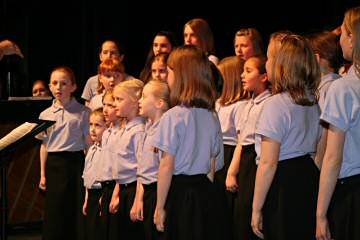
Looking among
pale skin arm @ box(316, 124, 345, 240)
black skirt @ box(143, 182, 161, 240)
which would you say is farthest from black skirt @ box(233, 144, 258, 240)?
pale skin arm @ box(316, 124, 345, 240)

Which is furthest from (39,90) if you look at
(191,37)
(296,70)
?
(296,70)

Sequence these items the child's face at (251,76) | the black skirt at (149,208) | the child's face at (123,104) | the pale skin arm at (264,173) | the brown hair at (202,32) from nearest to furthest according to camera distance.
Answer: the pale skin arm at (264,173), the black skirt at (149,208), the child's face at (251,76), the child's face at (123,104), the brown hair at (202,32)

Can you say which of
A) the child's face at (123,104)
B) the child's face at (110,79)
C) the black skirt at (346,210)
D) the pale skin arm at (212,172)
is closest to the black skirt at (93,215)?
the child's face at (123,104)

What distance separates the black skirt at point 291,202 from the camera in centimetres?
377

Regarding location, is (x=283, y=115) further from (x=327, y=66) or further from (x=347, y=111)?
(x=327, y=66)

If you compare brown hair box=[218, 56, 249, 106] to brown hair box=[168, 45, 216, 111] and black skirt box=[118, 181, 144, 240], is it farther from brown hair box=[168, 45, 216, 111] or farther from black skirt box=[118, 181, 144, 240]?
brown hair box=[168, 45, 216, 111]

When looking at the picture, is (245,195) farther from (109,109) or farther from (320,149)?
(109,109)

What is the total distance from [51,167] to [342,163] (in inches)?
128

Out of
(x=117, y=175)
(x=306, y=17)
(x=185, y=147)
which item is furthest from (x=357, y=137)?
(x=306, y=17)

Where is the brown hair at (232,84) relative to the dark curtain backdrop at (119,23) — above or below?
below

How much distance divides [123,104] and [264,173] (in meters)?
1.56

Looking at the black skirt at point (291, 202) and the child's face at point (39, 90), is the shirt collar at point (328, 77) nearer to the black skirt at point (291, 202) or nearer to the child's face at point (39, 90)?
the black skirt at point (291, 202)

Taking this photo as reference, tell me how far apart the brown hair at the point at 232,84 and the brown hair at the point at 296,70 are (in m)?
1.36

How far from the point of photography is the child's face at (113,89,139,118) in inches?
198
